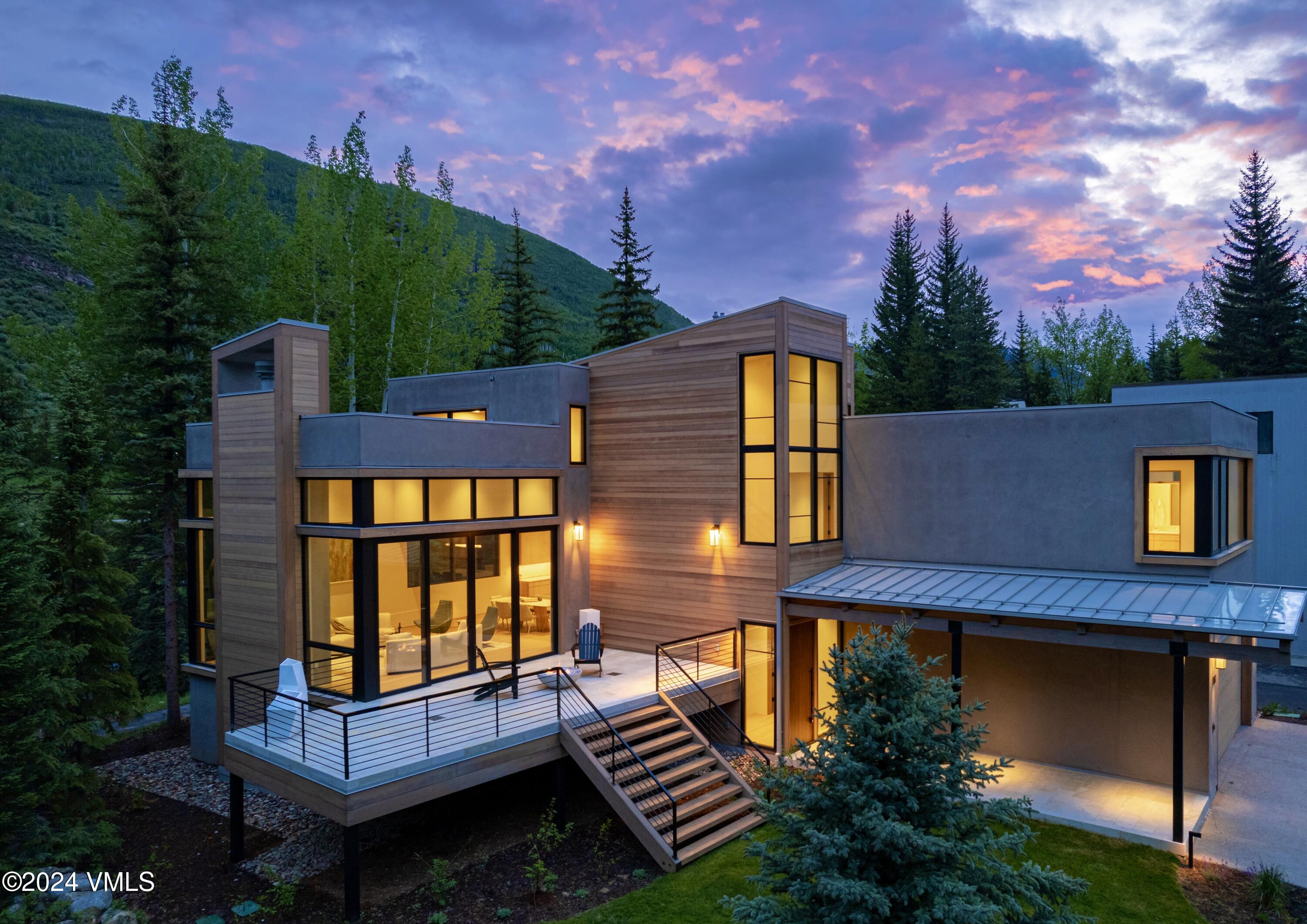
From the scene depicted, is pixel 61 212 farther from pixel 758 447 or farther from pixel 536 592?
pixel 758 447

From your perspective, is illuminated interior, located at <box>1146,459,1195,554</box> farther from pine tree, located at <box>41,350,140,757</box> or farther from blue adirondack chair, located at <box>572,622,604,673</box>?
pine tree, located at <box>41,350,140,757</box>

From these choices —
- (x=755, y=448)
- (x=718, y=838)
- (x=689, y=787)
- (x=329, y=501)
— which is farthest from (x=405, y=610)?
(x=755, y=448)

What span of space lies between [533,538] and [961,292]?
3129cm

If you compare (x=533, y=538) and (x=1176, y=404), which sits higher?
(x=1176, y=404)

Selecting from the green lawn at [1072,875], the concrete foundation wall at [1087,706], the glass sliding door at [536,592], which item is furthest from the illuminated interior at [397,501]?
the concrete foundation wall at [1087,706]

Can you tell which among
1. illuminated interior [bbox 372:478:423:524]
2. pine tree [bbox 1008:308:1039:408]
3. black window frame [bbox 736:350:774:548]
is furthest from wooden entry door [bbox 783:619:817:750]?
pine tree [bbox 1008:308:1039:408]

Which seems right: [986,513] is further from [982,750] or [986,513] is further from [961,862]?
[961,862]

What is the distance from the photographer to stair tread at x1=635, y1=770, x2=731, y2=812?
9266 millimetres

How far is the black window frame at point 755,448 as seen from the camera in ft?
40.2

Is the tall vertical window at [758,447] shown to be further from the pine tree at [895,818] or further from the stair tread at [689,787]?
the pine tree at [895,818]

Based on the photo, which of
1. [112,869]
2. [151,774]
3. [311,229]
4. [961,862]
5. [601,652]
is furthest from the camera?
[311,229]

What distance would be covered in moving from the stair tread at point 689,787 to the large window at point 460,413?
8047mm

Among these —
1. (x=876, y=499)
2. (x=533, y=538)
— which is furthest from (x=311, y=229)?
(x=876, y=499)

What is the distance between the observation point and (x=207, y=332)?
55.1ft
